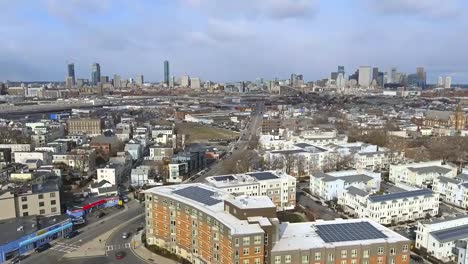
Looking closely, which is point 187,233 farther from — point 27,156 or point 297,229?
point 27,156

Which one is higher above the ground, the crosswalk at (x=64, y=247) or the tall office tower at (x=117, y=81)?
the tall office tower at (x=117, y=81)

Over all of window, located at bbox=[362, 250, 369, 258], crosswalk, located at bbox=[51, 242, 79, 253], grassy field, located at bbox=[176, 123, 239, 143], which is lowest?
crosswalk, located at bbox=[51, 242, 79, 253]

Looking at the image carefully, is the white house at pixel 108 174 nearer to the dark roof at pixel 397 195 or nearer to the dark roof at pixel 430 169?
the dark roof at pixel 397 195

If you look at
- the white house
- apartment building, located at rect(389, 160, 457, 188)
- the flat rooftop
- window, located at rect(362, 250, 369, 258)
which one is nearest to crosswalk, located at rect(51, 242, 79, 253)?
the white house

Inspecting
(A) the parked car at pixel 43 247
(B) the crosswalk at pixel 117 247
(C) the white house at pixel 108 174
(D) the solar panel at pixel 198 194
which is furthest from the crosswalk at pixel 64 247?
(C) the white house at pixel 108 174

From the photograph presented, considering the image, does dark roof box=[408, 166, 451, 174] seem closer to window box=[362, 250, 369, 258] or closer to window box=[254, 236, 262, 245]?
window box=[362, 250, 369, 258]

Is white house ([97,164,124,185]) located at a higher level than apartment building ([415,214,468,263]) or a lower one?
higher
